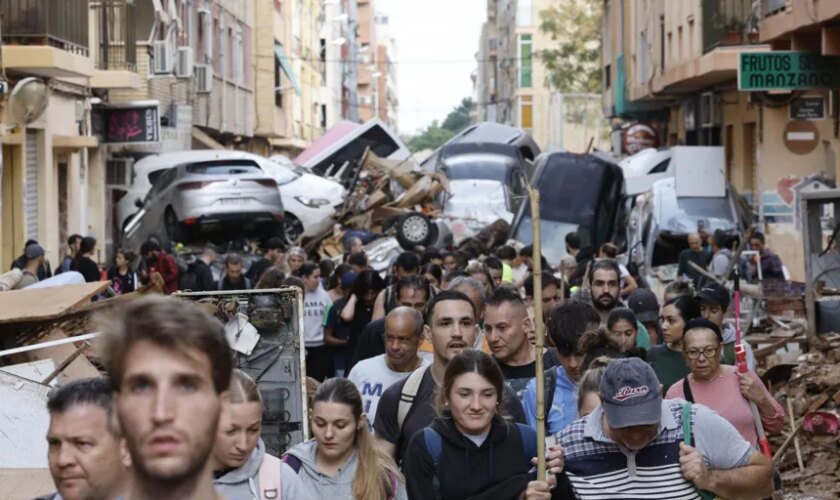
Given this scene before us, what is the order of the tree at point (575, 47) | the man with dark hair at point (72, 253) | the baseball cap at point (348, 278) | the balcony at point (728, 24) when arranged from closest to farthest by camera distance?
1. the baseball cap at point (348, 278)
2. the man with dark hair at point (72, 253)
3. the balcony at point (728, 24)
4. the tree at point (575, 47)

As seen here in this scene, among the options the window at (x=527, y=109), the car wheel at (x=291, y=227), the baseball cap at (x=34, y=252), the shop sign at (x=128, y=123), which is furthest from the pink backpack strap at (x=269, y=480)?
the window at (x=527, y=109)

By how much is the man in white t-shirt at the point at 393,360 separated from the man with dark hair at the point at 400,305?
1505 mm

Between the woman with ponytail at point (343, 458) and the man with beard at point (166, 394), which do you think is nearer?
the man with beard at point (166, 394)

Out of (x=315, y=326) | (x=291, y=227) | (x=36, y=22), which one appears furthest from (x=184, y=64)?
(x=315, y=326)

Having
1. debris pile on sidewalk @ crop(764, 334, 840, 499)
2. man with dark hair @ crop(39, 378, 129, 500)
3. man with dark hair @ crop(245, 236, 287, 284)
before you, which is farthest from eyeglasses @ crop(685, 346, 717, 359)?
man with dark hair @ crop(245, 236, 287, 284)

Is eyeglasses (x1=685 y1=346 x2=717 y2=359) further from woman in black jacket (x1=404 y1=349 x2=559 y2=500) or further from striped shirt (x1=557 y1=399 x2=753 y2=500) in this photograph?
striped shirt (x1=557 y1=399 x2=753 y2=500)

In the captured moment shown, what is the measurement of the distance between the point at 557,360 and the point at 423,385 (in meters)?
1.12

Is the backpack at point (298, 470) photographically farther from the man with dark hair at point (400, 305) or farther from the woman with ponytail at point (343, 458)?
the man with dark hair at point (400, 305)

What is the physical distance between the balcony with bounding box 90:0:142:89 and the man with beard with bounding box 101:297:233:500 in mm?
25908

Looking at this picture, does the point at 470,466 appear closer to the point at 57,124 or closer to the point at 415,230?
the point at 57,124

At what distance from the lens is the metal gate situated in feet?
81.7

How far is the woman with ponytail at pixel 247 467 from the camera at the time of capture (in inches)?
229

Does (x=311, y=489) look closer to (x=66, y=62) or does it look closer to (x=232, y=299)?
(x=232, y=299)

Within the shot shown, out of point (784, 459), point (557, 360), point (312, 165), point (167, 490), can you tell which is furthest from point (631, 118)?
point (167, 490)
